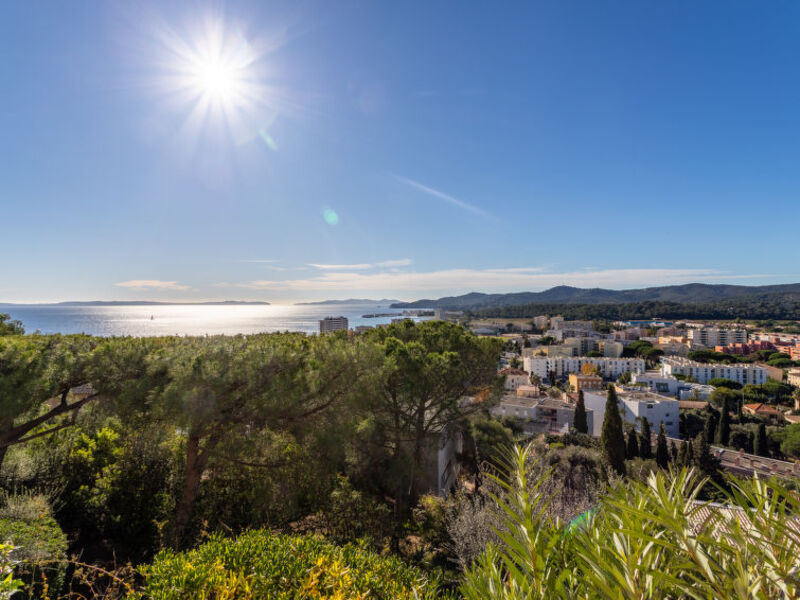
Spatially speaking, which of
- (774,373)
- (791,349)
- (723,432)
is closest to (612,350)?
(774,373)

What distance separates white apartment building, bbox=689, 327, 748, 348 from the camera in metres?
62.5

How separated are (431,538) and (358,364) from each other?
2858 mm

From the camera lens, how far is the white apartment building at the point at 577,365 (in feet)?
155

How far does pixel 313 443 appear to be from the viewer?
18.0 ft

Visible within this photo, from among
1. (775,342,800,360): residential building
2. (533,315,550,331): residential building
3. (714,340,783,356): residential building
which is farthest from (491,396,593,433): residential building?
(533,315,550,331): residential building

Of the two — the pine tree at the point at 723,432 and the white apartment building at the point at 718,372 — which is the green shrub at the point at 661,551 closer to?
the pine tree at the point at 723,432

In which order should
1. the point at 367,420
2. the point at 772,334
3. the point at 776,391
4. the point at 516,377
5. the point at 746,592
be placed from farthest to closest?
the point at 772,334
the point at 516,377
the point at 776,391
the point at 367,420
the point at 746,592

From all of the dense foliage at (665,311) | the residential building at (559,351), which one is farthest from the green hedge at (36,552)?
the dense foliage at (665,311)

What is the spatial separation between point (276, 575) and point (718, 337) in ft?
274

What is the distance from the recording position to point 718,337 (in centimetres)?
6450

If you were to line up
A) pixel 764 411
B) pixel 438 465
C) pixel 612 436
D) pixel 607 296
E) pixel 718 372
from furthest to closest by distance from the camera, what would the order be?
pixel 607 296
pixel 718 372
pixel 764 411
pixel 612 436
pixel 438 465

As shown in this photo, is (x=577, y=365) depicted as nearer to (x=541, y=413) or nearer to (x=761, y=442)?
(x=541, y=413)

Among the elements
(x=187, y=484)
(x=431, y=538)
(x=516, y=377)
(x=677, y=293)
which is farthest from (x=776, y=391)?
(x=677, y=293)

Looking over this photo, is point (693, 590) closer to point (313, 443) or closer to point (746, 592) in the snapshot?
point (746, 592)
